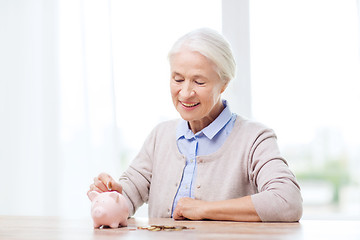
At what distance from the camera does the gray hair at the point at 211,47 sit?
6.70ft

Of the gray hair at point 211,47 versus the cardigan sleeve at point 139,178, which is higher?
the gray hair at point 211,47

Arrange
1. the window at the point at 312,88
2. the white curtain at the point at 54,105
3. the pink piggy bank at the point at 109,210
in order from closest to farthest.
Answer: the pink piggy bank at the point at 109,210 → the window at the point at 312,88 → the white curtain at the point at 54,105

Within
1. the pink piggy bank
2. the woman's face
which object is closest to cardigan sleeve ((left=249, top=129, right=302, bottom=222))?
the woman's face

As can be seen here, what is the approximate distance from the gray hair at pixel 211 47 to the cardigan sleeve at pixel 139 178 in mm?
467

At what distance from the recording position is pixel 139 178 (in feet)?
7.50

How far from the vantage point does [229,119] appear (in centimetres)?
222

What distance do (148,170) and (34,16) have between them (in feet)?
5.10

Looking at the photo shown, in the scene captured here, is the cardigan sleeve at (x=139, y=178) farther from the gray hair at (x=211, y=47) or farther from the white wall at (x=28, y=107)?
the white wall at (x=28, y=107)

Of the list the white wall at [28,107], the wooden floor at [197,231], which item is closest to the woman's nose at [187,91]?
the wooden floor at [197,231]

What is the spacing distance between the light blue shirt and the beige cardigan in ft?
0.08

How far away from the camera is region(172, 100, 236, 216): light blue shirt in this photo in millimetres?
2158

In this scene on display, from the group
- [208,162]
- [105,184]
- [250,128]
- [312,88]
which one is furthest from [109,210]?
[312,88]

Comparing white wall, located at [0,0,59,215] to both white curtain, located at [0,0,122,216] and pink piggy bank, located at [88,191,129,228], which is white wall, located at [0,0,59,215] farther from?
pink piggy bank, located at [88,191,129,228]

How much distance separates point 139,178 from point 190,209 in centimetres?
44
